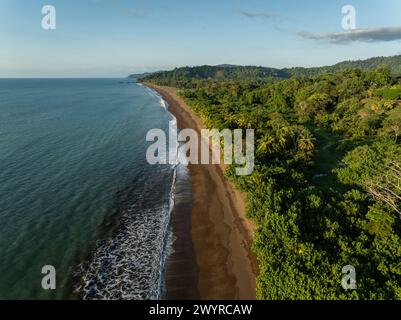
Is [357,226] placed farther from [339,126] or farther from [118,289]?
[339,126]

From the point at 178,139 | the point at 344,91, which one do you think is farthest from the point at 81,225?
the point at 344,91

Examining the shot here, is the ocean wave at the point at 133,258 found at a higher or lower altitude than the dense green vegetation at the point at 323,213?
lower

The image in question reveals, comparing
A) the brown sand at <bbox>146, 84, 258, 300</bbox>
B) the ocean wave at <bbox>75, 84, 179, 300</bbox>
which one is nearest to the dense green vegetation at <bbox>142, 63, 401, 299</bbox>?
the brown sand at <bbox>146, 84, 258, 300</bbox>

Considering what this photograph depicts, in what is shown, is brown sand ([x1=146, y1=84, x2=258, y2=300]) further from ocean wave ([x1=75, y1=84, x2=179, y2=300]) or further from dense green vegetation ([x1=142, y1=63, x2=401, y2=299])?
dense green vegetation ([x1=142, y1=63, x2=401, y2=299])

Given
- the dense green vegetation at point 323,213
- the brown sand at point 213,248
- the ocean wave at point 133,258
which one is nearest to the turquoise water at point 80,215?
the ocean wave at point 133,258

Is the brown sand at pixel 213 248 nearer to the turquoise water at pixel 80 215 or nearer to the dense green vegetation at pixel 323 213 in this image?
the turquoise water at pixel 80 215

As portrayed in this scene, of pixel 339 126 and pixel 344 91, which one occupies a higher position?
pixel 344 91
